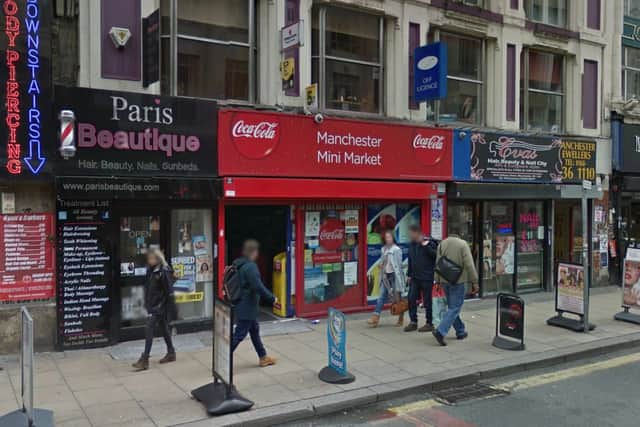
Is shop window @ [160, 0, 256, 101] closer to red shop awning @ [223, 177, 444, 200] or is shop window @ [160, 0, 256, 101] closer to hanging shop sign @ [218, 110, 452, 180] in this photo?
hanging shop sign @ [218, 110, 452, 180]

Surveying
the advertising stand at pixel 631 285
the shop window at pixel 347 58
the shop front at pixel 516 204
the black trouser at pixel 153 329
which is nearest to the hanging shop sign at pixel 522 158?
the shop front at pixel 516 204

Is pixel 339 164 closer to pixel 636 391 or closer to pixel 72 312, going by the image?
pixel 72 312

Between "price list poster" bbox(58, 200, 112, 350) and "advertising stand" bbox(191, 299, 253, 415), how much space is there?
2805mm

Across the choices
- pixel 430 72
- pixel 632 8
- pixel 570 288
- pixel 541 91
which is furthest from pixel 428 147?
pixel 632 8

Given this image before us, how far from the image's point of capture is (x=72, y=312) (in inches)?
320

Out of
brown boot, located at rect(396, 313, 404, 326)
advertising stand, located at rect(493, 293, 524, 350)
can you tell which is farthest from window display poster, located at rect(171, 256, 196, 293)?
advertising stand, located at rect(493, 293, 524, 350)

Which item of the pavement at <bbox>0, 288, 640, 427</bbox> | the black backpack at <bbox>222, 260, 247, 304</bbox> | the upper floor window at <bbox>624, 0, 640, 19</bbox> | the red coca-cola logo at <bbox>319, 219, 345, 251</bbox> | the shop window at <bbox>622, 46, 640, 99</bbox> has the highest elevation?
the upper floor window at <bbox>624, 0, 640, 19</bbox>

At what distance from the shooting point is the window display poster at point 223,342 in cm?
585

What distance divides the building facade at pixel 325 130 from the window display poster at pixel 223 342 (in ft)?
9.79

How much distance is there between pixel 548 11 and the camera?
14.2 meters

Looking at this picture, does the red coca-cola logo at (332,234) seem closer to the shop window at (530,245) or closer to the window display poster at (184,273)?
the window display poster at (184,273)

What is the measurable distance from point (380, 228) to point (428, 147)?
1.94 metres

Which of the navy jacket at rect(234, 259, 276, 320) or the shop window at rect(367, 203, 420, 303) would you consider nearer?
the navy jacket at rect(234, 259, 276, 320)

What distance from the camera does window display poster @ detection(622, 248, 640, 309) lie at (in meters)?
10.5
